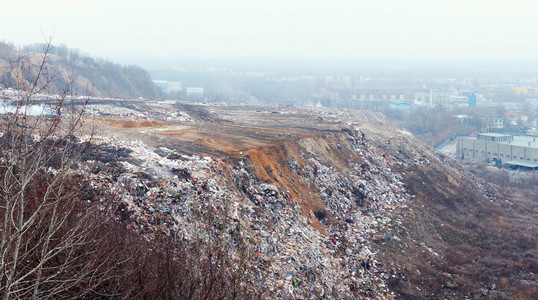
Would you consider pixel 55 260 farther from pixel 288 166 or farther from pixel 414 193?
pixel 414 193

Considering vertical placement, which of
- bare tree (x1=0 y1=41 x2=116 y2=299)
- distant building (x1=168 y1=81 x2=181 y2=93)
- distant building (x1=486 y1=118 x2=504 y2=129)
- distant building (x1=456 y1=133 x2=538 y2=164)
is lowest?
distant building (x1=456 y1=133 x2=538 y2=164)

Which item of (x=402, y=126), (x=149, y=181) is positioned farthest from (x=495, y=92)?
(x=149, y=181)

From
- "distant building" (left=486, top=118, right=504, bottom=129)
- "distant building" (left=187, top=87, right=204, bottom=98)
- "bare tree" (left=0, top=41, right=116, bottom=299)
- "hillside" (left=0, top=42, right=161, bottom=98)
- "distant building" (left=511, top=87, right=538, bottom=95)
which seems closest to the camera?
"bare tree" (left=0, top=41, right=116, bottom=299)

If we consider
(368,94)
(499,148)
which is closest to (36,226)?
(499,148)

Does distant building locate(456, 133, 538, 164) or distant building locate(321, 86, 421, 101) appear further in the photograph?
distant building locate(321, 86, 421, 101)

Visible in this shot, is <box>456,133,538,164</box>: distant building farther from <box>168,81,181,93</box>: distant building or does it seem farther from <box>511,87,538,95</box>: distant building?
<box>511,87,538,95</box>: distant building

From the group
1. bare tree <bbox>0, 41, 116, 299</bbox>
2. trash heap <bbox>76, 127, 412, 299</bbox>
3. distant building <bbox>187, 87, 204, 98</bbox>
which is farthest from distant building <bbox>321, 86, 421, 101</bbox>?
bare tree <bbox>0, 41, 116, 299</bbox>
